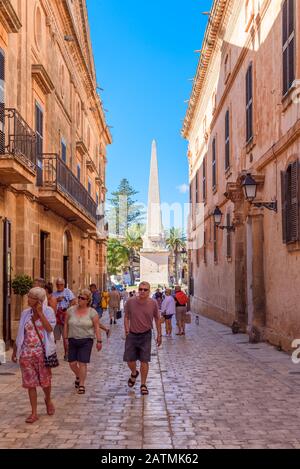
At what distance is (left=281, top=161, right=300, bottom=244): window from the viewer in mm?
12531

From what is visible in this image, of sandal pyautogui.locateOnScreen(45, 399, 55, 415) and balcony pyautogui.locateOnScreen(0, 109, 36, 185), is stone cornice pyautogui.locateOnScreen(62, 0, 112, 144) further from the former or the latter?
sandal pyautogui.locateOnScreen(45, 399, 55, 415)

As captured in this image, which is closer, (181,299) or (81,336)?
(81,336)

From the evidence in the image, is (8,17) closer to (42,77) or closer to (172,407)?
(42,77)

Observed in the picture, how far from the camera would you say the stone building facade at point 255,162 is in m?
13.1

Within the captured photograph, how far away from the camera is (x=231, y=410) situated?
774cm

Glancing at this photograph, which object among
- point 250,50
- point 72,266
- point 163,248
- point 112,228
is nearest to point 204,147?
point 72,266

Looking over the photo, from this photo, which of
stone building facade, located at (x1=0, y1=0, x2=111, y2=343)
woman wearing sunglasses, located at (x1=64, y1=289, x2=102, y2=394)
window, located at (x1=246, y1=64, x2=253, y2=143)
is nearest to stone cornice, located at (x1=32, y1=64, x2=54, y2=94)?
stone building facade, located at (x1=0, y1=0, x2=111, y2=343)

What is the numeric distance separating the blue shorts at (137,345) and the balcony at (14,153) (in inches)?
182

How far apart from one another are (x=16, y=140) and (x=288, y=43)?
585 cm

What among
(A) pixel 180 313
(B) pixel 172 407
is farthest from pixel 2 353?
(A) pixel 180 313

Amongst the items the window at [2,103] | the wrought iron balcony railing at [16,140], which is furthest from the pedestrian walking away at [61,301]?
the window at [2,103]

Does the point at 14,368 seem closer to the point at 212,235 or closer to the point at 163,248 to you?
the point at 212,235

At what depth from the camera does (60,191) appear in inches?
704

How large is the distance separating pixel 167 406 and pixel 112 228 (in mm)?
74941
